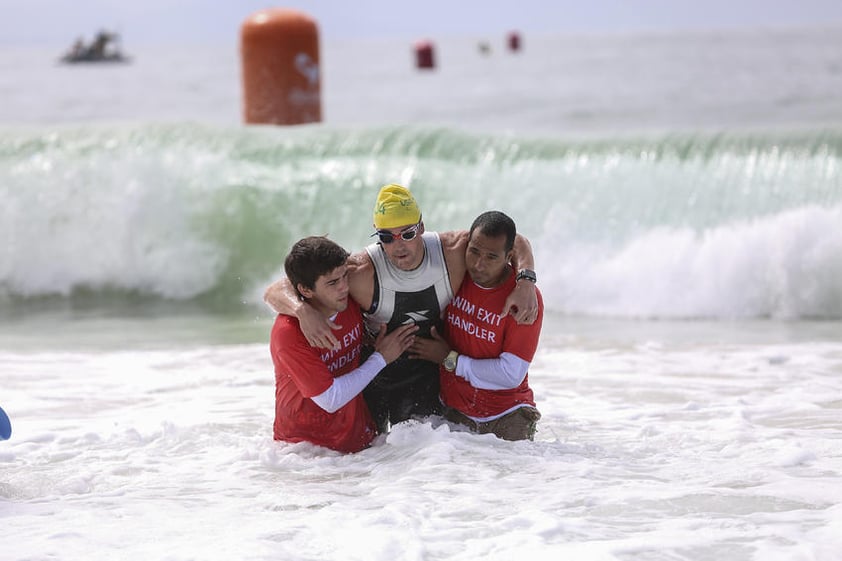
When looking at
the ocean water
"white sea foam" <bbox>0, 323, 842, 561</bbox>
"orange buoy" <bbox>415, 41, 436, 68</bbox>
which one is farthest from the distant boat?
"white sea foam" <bbox>0, 323, 842, 561</bbox>

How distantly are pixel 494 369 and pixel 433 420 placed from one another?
455 mm

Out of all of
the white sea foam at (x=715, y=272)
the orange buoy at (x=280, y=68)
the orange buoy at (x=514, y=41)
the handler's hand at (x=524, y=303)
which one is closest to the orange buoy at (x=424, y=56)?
the orange buoy at (x=514, y=41)

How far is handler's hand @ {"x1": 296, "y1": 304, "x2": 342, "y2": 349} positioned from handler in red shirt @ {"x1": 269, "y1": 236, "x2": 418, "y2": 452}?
8cm

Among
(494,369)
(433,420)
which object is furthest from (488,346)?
(433,420)

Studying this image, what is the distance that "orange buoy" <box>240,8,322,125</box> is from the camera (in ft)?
36.9

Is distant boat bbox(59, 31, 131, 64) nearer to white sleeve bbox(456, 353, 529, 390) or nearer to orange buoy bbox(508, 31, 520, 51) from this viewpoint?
orange buoy bbox(508, 31, 520, 51)

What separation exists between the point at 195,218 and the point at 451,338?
635 cm

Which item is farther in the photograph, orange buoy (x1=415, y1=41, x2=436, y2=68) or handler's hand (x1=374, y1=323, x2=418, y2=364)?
orange buoy (x1=415, y1=41, x2=436, y2=68)

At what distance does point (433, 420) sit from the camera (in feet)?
15.2

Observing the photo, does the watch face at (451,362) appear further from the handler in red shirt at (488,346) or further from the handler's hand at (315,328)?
the handler's hand at (315,328)

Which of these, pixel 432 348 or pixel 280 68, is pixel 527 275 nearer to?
pixel 432 348

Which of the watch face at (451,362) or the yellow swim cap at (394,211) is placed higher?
the yellow swim cap at (394,211)

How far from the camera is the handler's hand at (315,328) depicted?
13.3 feet

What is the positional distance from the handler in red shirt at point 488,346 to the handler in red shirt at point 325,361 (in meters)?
0.20
